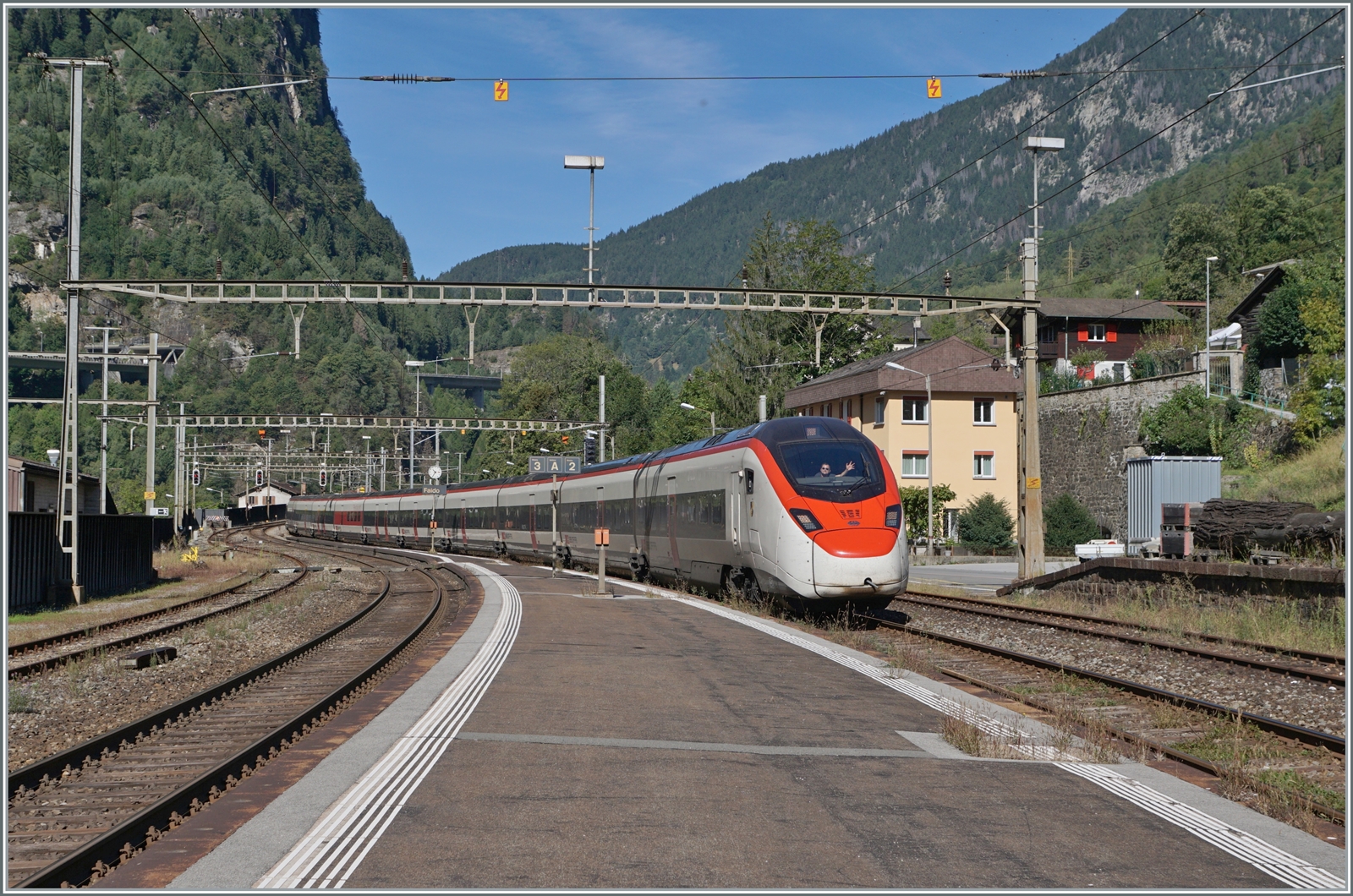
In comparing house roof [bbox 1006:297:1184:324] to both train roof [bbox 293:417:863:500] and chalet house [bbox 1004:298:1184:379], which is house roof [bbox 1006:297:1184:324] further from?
train roof [bbox 293:417:863:500]

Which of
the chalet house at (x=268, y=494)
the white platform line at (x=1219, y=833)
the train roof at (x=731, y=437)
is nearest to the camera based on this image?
the white platform line at (x=1219, y=833)

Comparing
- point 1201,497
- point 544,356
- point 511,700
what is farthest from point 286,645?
point 544,356

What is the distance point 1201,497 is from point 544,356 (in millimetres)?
113348

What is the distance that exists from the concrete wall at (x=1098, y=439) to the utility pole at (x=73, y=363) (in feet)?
129

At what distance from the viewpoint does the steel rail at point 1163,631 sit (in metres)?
14.8

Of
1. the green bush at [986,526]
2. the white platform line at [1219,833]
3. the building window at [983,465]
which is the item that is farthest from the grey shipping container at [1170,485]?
the building window at [983,465]

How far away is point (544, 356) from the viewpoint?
140750 mm

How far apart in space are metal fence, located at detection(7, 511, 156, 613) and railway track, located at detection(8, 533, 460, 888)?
1070cm

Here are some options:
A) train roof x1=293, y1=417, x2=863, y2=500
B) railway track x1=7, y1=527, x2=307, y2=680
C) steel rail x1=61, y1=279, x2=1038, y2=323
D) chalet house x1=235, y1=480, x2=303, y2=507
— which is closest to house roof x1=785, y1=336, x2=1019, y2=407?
train roof x1=293, y1=417, x2=863, y2=500

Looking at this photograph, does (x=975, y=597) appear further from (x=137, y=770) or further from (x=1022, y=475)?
(x=137, y=770)

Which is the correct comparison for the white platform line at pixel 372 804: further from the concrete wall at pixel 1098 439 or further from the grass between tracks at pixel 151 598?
the concrete wall at pixel 1098 439

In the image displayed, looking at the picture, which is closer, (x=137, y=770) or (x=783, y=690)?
(x=137, y=770)

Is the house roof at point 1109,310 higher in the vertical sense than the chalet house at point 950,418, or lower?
higher

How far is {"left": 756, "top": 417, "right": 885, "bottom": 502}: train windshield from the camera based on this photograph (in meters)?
19.1
